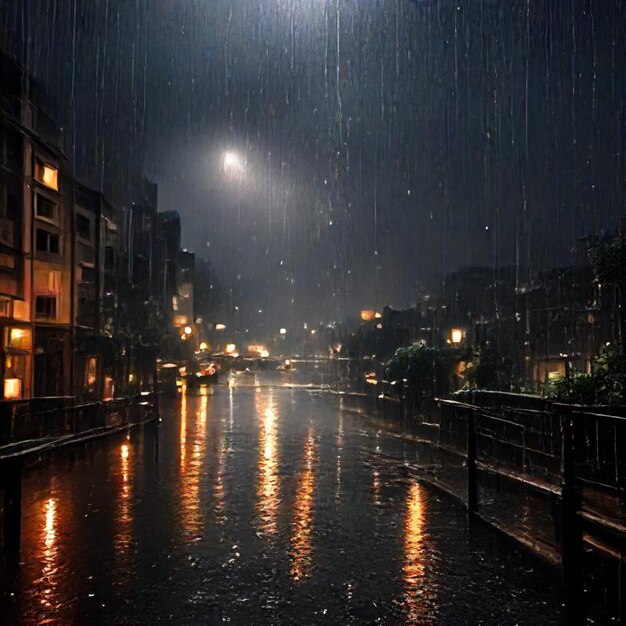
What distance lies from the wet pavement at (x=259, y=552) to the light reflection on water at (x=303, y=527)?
25 millimetres

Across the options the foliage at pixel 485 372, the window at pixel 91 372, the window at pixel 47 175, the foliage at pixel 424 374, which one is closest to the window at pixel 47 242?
the window at pixel 47 175

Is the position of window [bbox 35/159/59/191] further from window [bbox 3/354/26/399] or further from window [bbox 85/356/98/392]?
window [bbox 85/356/98/392]

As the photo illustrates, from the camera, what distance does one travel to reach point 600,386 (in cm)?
1370

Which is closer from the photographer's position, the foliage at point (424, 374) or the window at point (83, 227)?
the foliage at point (424, 374)

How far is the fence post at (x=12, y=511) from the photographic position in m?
7.78

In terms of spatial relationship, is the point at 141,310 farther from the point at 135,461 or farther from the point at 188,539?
the point at 188,539

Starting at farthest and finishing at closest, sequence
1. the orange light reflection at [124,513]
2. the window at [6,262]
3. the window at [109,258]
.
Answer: the window at [109,258], the window at [6,262], the orange light reflection at [124,513]

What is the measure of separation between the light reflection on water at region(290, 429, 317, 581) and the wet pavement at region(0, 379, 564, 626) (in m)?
0.02

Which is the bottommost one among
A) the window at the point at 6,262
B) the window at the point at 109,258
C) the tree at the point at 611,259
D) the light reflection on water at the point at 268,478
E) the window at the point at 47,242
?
the light reflection on water at the point at 268,478

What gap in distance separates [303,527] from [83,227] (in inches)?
1359

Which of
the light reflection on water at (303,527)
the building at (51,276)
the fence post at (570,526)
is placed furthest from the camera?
the building at (51,276)

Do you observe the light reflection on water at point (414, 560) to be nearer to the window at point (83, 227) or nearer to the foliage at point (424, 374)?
the foliage at point (424, 374)

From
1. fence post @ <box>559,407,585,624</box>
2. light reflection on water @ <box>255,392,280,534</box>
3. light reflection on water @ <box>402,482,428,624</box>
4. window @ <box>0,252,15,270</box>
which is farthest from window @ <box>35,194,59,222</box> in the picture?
fence post @ <box>559,407,585,624</box>

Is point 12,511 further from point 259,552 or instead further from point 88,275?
point 88,275
